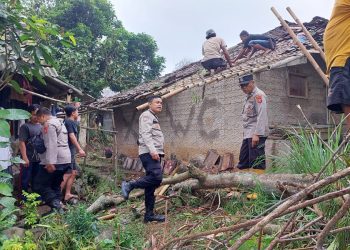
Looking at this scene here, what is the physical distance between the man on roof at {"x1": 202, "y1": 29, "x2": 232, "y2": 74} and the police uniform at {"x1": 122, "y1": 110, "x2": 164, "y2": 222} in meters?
4.76

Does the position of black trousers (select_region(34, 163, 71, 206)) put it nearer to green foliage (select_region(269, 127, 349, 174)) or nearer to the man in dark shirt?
the man in dark shirt

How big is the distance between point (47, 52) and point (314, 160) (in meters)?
2.79

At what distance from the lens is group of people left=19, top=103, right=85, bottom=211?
5.28 m

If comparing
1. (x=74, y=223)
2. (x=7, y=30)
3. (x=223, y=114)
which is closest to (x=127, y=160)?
(x=223, y=114)

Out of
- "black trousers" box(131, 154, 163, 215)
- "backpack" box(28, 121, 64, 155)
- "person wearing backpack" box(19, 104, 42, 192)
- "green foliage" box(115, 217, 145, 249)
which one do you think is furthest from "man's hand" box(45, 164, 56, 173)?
"green foliage" box(115, 217, 145, 249)

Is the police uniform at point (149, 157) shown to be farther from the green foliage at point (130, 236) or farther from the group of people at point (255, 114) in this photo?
the green foliage at point (130, 236)

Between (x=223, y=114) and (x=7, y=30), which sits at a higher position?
(x=7, y=30)

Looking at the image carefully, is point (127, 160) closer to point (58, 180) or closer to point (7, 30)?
point (58, 180)

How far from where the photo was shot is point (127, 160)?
40.9 feet

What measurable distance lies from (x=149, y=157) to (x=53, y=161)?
1.62 metres

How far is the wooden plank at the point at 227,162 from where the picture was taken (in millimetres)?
8172

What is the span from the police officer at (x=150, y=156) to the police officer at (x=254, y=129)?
5.24 ft

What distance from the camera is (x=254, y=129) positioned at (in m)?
5.52

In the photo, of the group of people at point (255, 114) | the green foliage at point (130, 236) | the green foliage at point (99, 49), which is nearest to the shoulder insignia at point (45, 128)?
the group of people at point (255, 114)
